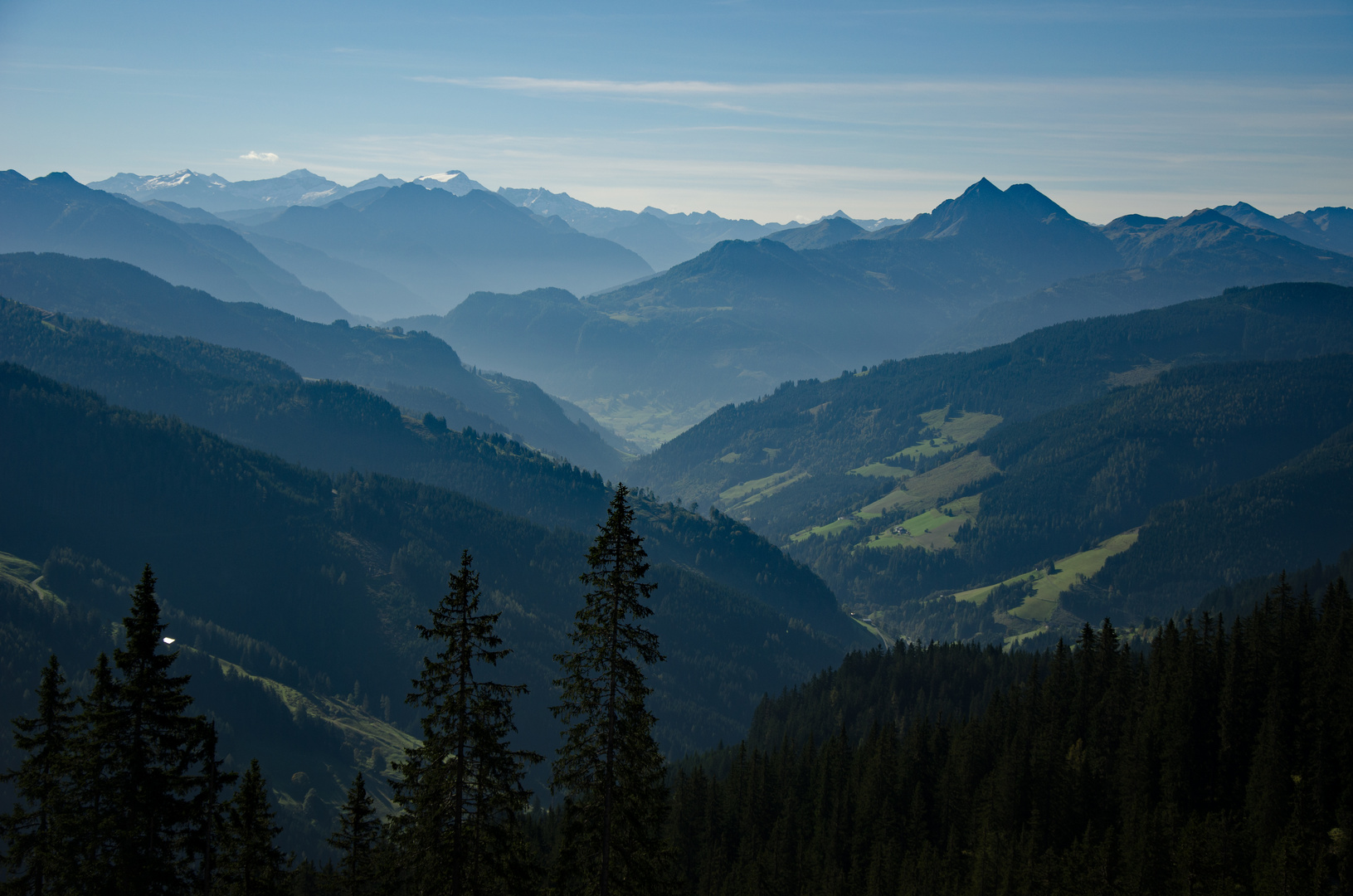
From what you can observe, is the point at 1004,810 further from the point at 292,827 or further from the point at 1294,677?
the point at 292,827

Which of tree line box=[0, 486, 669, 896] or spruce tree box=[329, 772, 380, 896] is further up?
tree line box=[0, 486, 669, 896]

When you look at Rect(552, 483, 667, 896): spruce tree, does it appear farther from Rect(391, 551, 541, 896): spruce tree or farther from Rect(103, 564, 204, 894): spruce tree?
Rect(103, 564, 204, 894): spruce tree

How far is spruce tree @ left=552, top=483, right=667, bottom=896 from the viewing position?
3011cm

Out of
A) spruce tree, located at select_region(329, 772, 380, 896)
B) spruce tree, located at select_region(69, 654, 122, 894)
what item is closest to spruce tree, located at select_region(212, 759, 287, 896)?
spruce tree, located at select_region(329, 772, 380, 896)

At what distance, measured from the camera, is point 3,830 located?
3372 centimetres

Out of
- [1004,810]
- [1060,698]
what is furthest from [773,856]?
[1060,698]

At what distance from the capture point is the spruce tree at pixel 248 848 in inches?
1393

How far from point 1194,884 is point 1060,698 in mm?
39405

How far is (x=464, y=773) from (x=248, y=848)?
1228 centimetres

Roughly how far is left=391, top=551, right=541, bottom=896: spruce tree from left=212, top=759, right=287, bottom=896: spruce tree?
8.88 m

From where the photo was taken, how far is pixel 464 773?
29.3m

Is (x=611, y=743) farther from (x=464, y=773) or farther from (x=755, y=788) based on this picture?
(x=755, y=788)

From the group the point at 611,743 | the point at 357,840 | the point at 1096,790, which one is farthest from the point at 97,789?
the point at 1096,790

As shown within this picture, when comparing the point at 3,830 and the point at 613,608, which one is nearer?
the point at 613,608
